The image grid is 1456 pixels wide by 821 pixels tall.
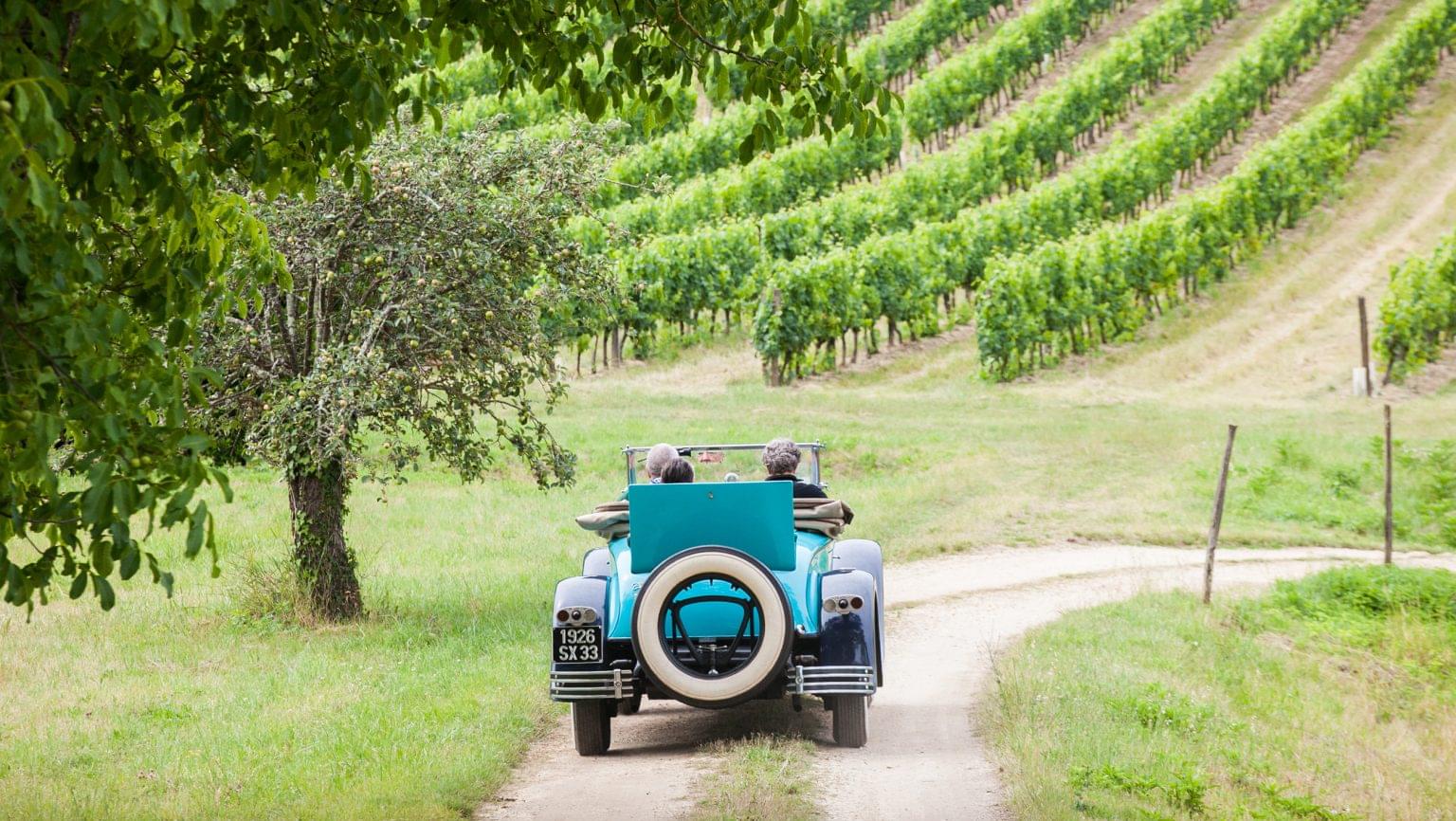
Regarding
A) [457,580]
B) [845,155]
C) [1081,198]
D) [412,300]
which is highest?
[845,155]

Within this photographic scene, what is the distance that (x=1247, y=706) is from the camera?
10.0 metres

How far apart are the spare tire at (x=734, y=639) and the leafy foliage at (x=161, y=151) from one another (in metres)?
2.31

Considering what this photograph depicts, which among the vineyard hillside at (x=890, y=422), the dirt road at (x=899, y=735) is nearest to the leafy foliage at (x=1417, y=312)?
the vineyard hillside at (x=890, y=422)

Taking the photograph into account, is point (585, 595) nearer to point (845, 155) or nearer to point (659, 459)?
point (659, 459)

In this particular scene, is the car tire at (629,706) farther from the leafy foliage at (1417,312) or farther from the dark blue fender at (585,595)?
the leafy foliage at (1417,312)

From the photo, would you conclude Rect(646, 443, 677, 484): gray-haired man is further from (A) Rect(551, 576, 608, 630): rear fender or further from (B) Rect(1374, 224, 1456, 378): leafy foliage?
(B) Rect(1374, 224, 1456, 378): leafy foliage

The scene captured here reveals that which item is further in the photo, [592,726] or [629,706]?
[629,706]

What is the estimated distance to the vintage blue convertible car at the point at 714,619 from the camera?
24.0 feet

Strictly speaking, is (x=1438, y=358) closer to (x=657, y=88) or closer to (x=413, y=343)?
(x=413, y=343)

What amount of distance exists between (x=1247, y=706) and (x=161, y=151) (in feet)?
26.0

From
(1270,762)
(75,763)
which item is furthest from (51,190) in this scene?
(1270,762)

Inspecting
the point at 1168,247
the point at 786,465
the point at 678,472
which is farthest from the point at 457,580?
the point at 1168,247

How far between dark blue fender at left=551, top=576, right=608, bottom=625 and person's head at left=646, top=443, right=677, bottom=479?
3.52ft

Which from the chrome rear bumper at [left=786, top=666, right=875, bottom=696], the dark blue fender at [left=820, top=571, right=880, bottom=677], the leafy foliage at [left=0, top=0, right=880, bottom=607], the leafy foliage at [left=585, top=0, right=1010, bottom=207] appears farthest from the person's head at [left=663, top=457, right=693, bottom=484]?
the leafy foliage at [left=585, top=0, right=1010, bottom=207]
